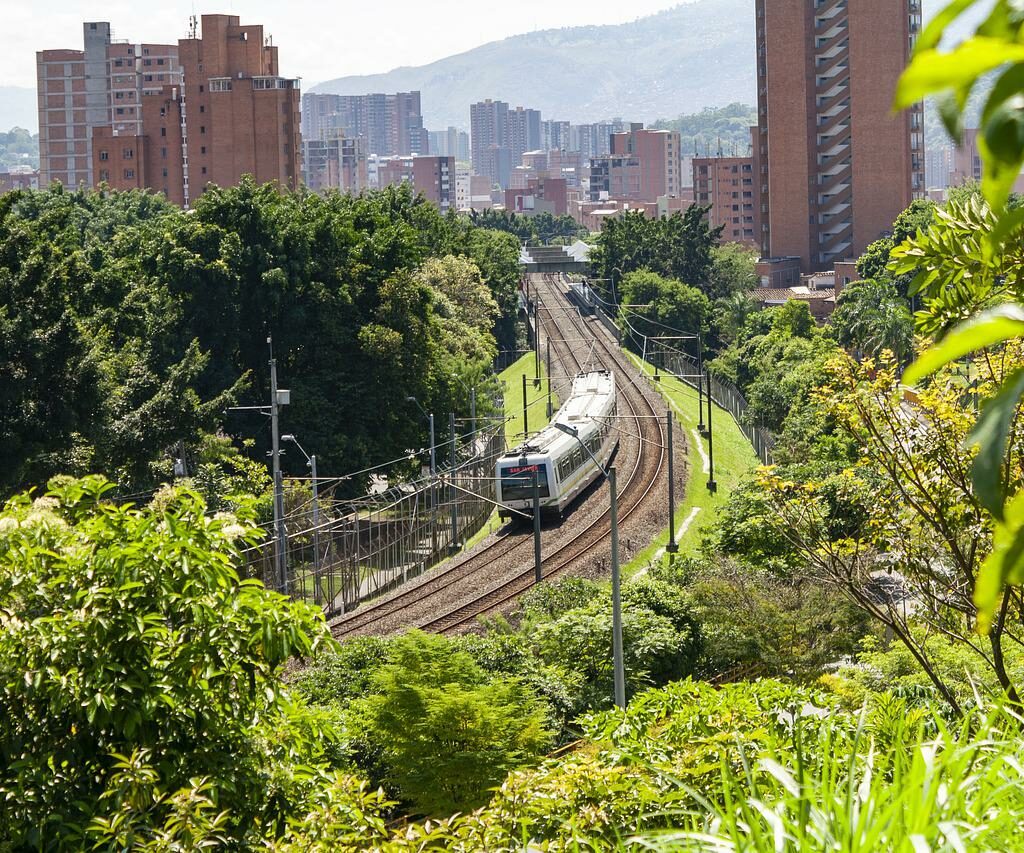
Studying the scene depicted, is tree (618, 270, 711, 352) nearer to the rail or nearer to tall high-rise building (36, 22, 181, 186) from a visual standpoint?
the rail

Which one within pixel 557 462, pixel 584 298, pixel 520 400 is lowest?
pixel 557 462

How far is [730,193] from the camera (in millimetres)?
163250

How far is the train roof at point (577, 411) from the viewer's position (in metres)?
45.5

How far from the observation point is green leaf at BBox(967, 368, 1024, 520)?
1.53 m

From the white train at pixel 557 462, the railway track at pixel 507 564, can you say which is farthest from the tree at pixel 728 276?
the white train at pixel 557 462

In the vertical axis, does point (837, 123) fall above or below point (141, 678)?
above

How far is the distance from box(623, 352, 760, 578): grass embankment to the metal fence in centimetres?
632

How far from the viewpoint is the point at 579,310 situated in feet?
381

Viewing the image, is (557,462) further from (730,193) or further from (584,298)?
(730,193)

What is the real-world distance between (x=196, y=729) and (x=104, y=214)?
253ft

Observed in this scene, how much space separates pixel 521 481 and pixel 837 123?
86.9m

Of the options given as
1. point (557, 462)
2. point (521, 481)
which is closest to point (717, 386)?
point (557, 462)

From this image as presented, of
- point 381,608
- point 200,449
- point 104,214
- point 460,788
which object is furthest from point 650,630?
point 104,214

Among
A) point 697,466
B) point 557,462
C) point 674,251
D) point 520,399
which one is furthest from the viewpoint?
point 674,251
